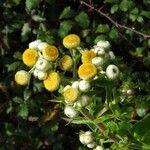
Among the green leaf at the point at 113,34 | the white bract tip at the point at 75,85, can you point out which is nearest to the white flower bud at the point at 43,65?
the white bract tip at the point at 75,85

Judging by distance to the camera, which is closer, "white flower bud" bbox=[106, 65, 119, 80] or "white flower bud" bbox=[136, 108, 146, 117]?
"white flower bud" bbox=[106, 65, 119, 80]

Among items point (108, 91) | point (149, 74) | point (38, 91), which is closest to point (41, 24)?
point (38, 91)

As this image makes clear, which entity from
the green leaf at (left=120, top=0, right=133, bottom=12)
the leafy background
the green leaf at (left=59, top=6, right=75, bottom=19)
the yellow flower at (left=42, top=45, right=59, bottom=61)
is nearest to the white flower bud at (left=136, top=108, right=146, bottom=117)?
the leafy background

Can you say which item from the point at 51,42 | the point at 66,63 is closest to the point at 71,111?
the point at 66,63

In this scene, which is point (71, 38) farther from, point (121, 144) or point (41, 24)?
point (41, 24)

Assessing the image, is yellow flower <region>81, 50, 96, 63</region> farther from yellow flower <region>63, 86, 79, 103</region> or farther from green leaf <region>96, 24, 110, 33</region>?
green leaf <region>96, 24, 110, 33</region>

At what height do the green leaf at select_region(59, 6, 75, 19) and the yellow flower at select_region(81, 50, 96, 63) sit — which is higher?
the yellow flower at select_region(81, 50, 96, 63)
